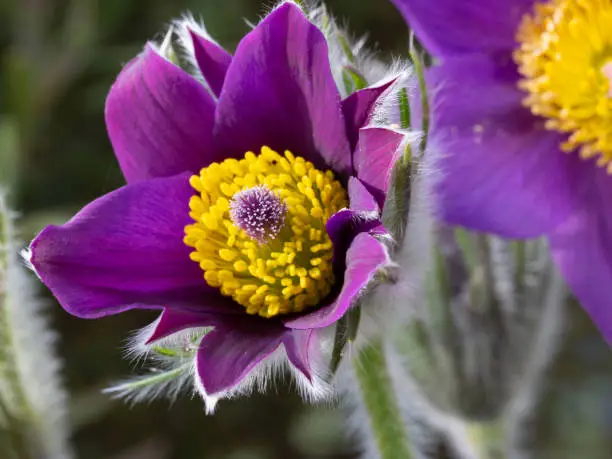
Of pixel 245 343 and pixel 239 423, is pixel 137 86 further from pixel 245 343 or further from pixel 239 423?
pixel 239 423

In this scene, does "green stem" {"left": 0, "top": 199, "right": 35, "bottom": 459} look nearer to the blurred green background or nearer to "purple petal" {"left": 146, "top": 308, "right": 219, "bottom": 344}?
"purple petal" {"left": 146, "top": 308, "right": 219, "bottom": 344}

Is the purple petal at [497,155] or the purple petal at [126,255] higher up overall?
the purple petal at [126,255]

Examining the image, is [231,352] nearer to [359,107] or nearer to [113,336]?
[359,107]

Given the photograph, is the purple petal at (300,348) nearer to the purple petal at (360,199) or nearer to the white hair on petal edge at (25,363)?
the purple petal at (360,199)

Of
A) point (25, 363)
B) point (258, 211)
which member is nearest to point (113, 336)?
point (25, 363)

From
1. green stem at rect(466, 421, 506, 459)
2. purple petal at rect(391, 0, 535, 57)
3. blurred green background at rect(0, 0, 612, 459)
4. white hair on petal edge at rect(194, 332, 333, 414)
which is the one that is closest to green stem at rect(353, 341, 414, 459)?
white hair on petal edge at rect(194, 332, 333, 414)

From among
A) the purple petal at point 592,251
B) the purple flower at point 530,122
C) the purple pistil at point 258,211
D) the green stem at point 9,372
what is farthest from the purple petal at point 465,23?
the green stem at point 9,372
